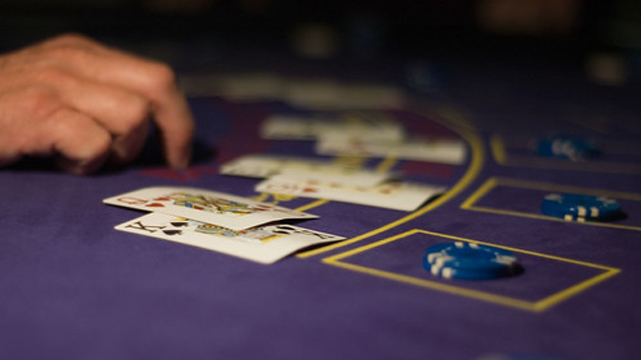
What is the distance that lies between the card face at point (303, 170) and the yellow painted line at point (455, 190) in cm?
37

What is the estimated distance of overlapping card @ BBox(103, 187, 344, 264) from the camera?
9.22 feet

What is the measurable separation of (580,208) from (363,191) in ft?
3.33

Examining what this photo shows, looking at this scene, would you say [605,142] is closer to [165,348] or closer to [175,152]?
[175,152]

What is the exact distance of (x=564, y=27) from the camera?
1325 centimetres

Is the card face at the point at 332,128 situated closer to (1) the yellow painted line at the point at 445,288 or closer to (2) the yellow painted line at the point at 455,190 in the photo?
(2) the yellow painted line at the point at 455,190

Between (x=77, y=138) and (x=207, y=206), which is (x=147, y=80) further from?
(x=207, y=206)

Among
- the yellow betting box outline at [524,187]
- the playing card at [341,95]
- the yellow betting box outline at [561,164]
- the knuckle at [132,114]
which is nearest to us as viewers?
the yellow betting box outline at [524,187]

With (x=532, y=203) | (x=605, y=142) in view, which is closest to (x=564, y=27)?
(x=605, y=142)

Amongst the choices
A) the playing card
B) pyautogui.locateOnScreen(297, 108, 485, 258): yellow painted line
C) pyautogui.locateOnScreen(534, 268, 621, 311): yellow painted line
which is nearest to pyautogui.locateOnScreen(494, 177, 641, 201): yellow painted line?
pyautogui.locateOnScreen(297, 108, 485, 258): yellow painted line

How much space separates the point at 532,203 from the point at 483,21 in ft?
38.0

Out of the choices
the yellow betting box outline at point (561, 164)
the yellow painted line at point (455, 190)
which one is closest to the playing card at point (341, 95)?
the yellow painted line at point (455, 190)

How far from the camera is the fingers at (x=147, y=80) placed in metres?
4.10

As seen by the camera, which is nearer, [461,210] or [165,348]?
[165,348]

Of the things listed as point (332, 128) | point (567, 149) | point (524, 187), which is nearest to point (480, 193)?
point (524, 187)
